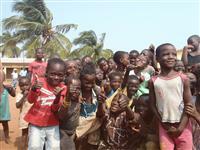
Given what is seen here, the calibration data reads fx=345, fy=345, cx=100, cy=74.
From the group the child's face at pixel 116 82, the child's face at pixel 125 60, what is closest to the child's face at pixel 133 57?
the child's face at pixel 125 60

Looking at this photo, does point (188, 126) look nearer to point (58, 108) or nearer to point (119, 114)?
point (119, 114)

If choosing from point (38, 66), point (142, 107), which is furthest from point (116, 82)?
point (38, 66)

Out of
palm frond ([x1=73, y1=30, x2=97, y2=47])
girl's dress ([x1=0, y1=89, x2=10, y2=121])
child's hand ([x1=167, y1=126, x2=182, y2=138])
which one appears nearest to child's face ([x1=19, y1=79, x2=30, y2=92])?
girl's dress ([x1=0, y1=89, x2=10, y2=121])

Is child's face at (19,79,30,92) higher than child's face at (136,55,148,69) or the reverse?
the reverse

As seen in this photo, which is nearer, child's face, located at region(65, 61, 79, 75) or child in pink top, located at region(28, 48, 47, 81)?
child's face, located at region(65, 61, 79, 75)

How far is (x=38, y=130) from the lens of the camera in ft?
12.4

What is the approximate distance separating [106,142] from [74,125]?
1.48 ft

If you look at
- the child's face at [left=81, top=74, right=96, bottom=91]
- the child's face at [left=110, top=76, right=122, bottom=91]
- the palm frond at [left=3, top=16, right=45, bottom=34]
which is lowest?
the child's face at [left=110, top=76, right=122, bottom=91]

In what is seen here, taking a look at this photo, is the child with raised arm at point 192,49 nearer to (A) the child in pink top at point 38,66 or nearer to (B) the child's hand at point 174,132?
(A) the child in pink top at point 38,66

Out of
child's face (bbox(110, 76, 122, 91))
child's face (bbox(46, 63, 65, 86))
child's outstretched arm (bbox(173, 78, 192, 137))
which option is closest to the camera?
child's outstretched arm (bbox(173, 78, 192, 137))

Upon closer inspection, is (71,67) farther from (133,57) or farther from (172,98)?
(172,98)

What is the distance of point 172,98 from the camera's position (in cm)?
325

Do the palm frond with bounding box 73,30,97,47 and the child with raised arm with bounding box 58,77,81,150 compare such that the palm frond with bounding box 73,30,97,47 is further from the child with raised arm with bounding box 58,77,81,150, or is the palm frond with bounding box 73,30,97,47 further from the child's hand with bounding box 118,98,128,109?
the child's hand with bounding box 118,98,128,109

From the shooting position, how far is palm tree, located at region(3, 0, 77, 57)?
23609 millimetres
